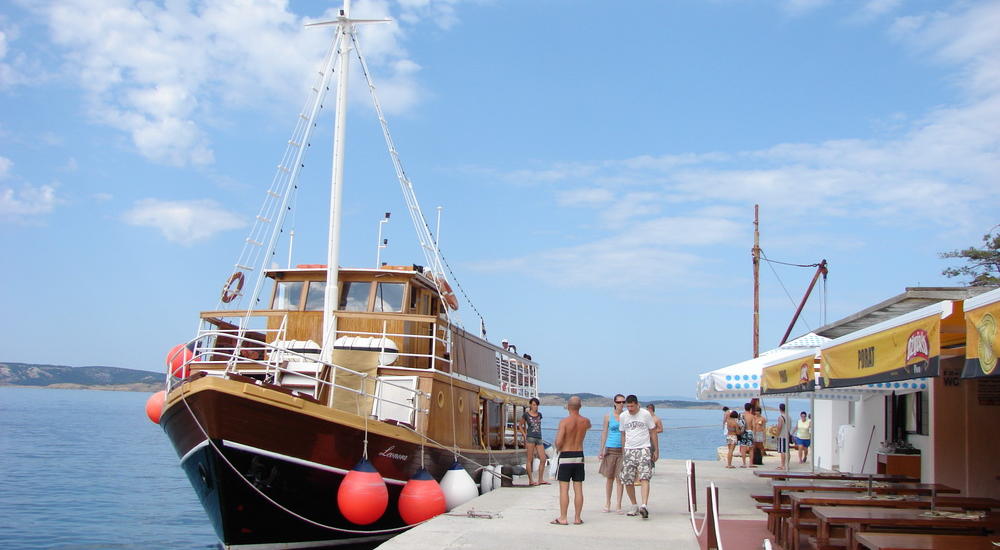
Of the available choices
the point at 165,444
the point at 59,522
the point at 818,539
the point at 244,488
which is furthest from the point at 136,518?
the point at 165,444

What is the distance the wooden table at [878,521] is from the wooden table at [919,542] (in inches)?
12.3

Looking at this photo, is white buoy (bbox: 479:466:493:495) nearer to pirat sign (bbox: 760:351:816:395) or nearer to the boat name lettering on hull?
the boat name lettering on hull

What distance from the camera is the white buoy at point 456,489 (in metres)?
13.0

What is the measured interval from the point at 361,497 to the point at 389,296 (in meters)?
4.99

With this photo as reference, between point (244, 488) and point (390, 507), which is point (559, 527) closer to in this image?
point (390, 507)

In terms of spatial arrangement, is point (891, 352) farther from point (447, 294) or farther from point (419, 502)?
point (447, 294)

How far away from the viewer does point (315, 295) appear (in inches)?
587

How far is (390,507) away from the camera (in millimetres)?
12047

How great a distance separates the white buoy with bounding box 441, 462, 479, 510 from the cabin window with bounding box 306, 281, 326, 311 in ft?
12.3

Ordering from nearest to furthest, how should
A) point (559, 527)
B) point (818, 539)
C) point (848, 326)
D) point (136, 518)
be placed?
point (818, 539) → point (559, 527) → point (848, 326) → point (136, 518)

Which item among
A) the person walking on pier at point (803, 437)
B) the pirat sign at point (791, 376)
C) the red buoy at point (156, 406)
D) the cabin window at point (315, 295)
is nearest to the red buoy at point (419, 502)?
the red buoy at point (156, 406)

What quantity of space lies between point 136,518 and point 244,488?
1222 centimetres

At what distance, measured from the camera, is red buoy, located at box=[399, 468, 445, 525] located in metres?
11.7

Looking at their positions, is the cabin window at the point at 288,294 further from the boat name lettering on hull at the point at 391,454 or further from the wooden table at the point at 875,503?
the wooden table at the point at 875,503
